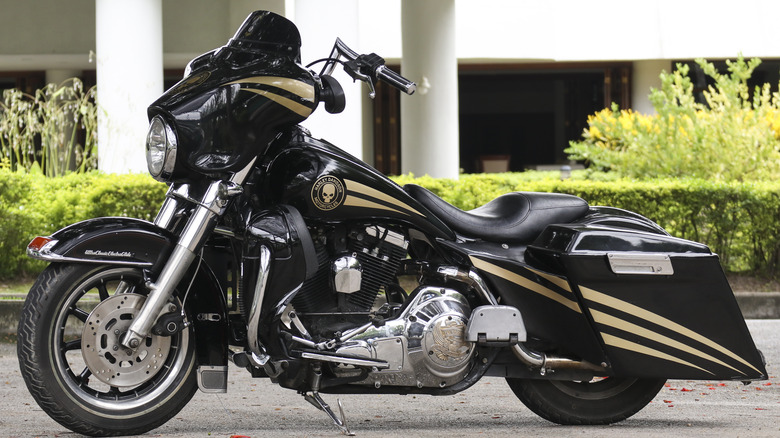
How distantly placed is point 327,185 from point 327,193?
35 mm

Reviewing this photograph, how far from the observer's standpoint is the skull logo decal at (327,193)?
188 inches

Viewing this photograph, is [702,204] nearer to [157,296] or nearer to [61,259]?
[157,296]

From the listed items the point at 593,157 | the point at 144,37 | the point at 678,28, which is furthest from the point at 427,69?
the point at 678,28

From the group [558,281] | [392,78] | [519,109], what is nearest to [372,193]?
[392,78]

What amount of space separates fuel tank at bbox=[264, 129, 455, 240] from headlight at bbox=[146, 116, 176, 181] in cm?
45

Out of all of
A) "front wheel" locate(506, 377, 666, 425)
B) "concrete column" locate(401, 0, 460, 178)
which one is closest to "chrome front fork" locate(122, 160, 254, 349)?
"front wheel" locate(506, 377, 666, 425)

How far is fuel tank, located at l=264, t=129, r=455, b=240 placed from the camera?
479 centimetres

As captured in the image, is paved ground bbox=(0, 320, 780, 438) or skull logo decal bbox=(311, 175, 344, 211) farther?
paved ground bbox=(0, 320, 780, 438)

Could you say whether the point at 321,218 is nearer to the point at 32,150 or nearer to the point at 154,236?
the point at 154,236

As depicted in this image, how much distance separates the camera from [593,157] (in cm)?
1659

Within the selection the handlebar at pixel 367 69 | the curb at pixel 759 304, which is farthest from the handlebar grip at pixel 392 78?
the curb at pixel 759 304

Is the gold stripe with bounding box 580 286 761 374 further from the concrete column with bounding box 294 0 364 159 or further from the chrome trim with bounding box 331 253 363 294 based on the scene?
the concrete column with bounding box 294 0 364 159

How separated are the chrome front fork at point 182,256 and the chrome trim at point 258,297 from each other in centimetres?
26

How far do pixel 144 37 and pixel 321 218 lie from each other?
376 inches
